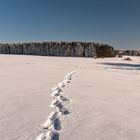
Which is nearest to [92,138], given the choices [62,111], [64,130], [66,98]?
[64,130]

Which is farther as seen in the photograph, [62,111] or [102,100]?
[102,100]

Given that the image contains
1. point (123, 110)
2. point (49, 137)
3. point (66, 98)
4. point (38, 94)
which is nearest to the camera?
point (49, 137)

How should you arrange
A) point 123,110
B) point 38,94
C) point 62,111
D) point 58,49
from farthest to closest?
point 58,49 → point 38,94 → point 123,110 → point 62,111

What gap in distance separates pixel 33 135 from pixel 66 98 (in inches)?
181

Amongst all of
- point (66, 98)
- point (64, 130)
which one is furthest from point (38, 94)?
point (64, 130)

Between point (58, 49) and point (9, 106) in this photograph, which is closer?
point (9, 106)

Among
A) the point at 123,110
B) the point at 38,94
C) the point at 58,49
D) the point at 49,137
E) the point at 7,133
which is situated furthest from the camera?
the point at 58,49

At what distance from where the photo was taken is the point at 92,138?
5.70 metres

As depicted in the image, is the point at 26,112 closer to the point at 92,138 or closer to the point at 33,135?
the point at 33,135

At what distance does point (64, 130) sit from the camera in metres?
6.16

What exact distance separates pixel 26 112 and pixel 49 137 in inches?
103

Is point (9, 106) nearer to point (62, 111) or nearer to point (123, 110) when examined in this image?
point (62, 111)

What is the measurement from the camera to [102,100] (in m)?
10.4

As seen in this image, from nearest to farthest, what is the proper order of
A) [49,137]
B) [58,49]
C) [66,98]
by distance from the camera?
[49,137] < [66,98] < [58,49]
